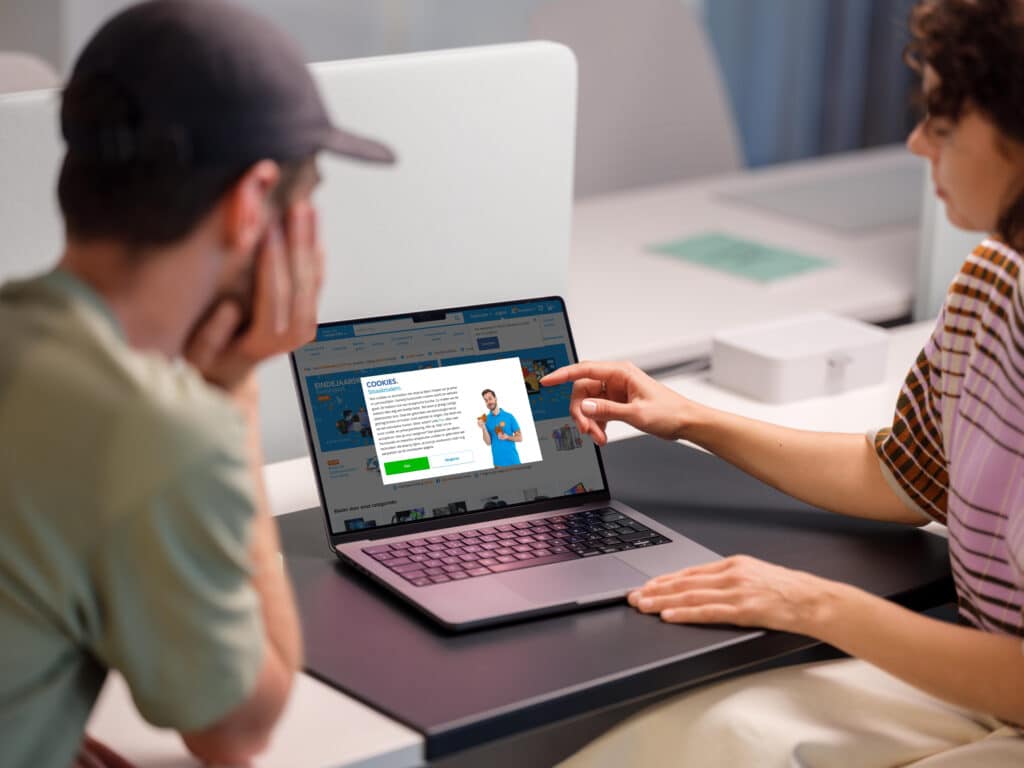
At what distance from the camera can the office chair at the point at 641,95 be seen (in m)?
2.89

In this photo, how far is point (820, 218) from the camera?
2467mm

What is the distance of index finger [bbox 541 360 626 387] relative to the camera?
1.38 metres

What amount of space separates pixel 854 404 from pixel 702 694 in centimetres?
67

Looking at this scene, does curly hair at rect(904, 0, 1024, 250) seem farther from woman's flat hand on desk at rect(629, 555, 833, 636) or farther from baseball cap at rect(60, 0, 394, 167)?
baseball cap at rect(60, 0, 394, 167)

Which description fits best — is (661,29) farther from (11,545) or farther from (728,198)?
(11,545)

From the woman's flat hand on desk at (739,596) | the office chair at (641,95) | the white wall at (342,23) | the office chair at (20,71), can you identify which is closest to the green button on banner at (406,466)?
the woman's flat hand on desk at (739,596)

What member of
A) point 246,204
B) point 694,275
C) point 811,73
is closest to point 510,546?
point 246,204

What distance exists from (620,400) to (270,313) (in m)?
0.59

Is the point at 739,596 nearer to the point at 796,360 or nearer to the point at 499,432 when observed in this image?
the point at 499,432

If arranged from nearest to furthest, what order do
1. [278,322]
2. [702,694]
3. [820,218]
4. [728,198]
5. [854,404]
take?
[278,322], [702,694], [854,404], [820,218], [728,198]

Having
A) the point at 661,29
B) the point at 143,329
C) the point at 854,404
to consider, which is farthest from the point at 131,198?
the point at 661,29

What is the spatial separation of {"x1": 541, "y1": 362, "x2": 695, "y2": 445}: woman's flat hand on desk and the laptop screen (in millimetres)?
16

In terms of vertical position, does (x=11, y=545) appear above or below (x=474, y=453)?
above

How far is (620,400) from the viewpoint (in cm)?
146
